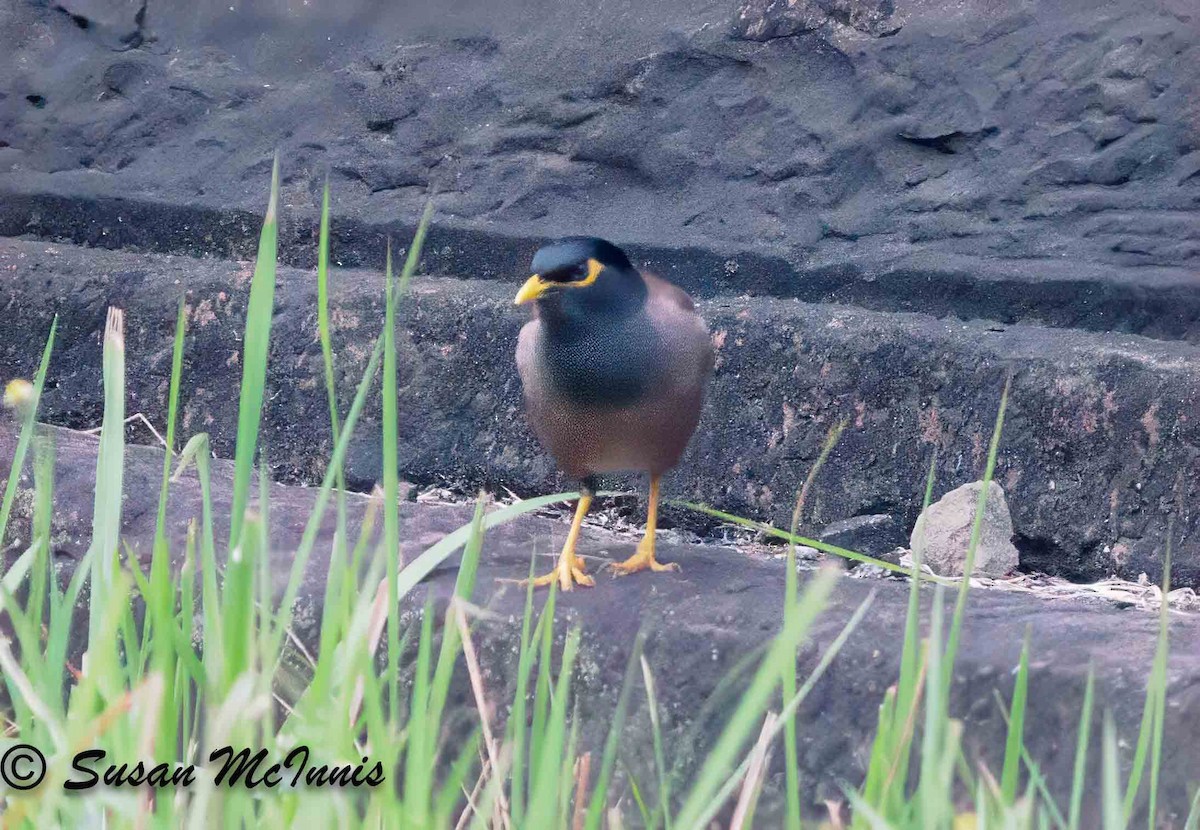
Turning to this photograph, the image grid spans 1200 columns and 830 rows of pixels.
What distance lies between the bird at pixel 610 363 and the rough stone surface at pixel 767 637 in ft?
1.07

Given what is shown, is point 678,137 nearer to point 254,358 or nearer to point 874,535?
point 874,535

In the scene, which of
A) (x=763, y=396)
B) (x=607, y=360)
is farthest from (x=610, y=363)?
(x=763, y=396)

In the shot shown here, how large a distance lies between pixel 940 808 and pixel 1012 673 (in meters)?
0.83

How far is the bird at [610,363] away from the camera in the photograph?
8.36 ft

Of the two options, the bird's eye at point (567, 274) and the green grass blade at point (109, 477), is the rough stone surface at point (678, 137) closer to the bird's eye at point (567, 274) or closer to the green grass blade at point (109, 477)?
the bird's eye at point (567, 274)

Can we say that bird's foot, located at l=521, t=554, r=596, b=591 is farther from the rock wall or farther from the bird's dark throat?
the rock wall

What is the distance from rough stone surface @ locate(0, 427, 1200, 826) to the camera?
1.70 metres

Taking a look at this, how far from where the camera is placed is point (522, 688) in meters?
1.18

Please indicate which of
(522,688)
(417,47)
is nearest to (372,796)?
(522,688)

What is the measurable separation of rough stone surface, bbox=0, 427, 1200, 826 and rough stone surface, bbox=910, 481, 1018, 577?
36 cm

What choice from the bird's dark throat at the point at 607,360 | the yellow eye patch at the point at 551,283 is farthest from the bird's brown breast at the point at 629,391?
the yellow eye patch at the point at 551,283

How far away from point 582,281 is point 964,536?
2.73 ft

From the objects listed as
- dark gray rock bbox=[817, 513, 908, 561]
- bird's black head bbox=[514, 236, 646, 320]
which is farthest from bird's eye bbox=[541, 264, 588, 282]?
dark gray rock bbox=[817, 513, 908, 561]

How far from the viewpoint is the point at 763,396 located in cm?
281
